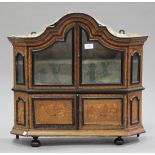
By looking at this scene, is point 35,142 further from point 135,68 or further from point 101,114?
point 135,68

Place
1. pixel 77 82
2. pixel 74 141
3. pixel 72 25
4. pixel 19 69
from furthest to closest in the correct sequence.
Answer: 1. pixel 74 141
2. pixel 19 69
3. pixel 77 82
4. pixel 72 25

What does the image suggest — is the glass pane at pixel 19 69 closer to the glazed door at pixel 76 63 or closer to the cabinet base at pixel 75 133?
the glazed door at pixel 76 63

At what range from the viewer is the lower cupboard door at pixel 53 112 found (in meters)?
8.26

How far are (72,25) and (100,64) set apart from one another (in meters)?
0.56

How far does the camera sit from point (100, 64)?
27.1 feet

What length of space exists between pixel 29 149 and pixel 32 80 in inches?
30.8

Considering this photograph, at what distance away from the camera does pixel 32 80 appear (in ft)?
27.0

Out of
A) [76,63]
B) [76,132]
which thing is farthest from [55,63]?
[76,132]

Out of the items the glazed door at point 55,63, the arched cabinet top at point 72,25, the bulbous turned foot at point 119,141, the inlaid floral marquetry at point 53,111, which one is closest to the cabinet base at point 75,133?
the bulbous turned foot at point 119,141

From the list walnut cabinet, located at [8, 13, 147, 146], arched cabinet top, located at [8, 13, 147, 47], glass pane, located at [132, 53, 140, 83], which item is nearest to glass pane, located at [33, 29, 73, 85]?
walnut cabinet, located at [8, 13, 147, 146]

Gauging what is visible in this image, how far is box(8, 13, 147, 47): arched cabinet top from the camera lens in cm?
809

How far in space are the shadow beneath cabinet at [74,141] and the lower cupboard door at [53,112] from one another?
0.80 ft

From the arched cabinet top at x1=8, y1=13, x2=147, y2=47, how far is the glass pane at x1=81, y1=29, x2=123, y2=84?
11cm

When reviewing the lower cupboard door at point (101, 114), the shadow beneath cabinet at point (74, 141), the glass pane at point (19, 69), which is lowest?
the shadow beneath cabinet at point (74, 141)
